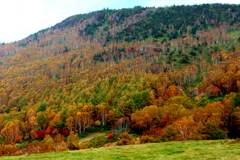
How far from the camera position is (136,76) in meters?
118

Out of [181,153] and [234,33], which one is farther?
[234,33]

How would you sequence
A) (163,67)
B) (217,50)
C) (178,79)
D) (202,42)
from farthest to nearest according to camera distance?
(202,42)
(217,50)
(163,67)
(178,79)

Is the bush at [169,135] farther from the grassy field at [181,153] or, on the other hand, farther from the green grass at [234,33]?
the green grass at [234,33]

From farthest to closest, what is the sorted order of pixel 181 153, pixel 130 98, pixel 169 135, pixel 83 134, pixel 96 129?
pixel 130 98
pixel 96 129
pixel 83 134
pixel 169 135
pixel 181 153

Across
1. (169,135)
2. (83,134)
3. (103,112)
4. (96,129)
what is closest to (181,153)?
(169,135)

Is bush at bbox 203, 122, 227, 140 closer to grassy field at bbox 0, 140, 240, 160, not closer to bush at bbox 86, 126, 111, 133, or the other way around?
grassy field at bbox 0, 140, 240, 160

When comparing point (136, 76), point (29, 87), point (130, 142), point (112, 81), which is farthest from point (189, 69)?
point (29, 87)

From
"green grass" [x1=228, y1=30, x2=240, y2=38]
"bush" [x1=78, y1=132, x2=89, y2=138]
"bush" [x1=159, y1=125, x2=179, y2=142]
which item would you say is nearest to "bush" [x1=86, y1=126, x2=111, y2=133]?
"bush" [x1=78, y1=132, x2=89, y2=138]

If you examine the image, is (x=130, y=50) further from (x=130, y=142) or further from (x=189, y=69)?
(x=130, y=142)

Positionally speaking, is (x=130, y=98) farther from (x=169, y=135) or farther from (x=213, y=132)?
(x=213, y=132)

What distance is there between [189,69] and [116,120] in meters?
68.0

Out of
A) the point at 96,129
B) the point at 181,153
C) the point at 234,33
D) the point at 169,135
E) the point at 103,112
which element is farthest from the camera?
the point at 234,33

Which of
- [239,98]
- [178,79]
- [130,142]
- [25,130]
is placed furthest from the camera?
[178,79]

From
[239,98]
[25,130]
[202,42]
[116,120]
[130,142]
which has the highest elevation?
[202,42]
